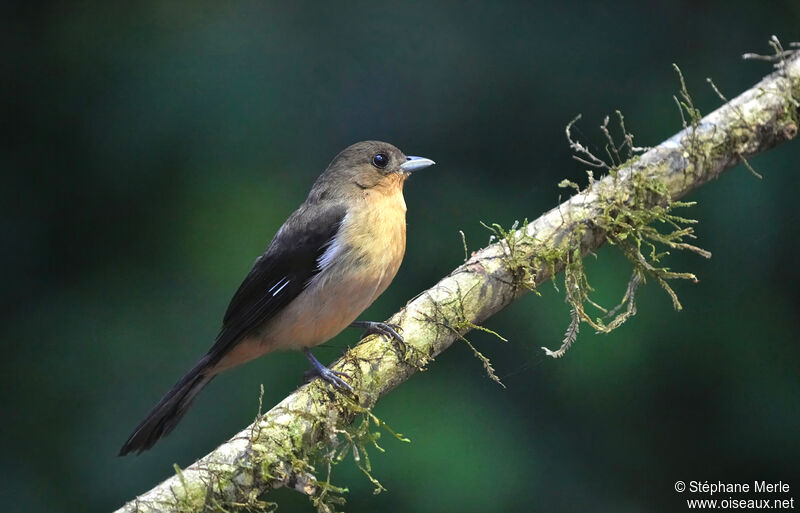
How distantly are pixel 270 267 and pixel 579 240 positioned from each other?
112 centimetres

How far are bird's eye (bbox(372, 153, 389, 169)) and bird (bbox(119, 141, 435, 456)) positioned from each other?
0.40 ft

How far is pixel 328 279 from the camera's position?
3.23m

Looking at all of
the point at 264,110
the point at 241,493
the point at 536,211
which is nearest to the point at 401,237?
the point at 241,493

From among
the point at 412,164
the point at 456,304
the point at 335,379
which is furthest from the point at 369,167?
the point at 335,379

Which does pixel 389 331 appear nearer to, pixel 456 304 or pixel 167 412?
pixel 456 304

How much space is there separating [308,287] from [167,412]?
2.15 ft

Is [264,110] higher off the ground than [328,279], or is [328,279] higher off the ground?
[264,110]

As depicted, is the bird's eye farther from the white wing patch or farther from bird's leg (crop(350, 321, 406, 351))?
bird's leg (crop(350, 321, 406, 351))

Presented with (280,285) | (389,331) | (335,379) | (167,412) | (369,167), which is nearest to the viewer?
(335,379)

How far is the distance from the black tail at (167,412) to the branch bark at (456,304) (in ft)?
1.96

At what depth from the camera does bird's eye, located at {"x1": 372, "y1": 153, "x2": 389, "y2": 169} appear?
3.54 meters

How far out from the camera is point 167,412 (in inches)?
125

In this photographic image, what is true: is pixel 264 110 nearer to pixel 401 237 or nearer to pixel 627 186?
pixel 401 237

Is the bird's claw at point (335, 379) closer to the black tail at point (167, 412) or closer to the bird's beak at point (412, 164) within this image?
the black tail at point (167, 412)
